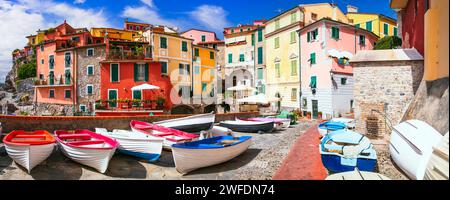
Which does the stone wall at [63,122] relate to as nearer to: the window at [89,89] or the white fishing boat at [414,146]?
the white fishing boat at [414,146]

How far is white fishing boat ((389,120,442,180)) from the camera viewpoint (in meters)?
2.41

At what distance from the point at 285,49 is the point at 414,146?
14.4ft

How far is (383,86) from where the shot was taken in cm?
511

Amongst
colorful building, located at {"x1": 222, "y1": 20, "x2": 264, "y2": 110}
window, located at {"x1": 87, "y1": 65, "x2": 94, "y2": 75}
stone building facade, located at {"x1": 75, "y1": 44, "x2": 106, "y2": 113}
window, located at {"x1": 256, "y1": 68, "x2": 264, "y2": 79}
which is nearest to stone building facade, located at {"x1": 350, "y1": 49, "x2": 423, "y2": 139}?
window, located at {"x1": 256, "y1": 68, "x2": 264, "y2": 79}

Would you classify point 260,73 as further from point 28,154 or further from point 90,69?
point 90,69

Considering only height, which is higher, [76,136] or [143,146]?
[76,136]

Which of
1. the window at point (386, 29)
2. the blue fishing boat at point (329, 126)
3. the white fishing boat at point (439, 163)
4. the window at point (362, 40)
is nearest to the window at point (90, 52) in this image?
the blue fishing boat at point (329, 126)

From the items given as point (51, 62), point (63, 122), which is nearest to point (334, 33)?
point (63, 122)

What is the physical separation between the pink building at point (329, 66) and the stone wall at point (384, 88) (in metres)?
0.82

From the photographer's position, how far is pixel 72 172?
13.6 ft
